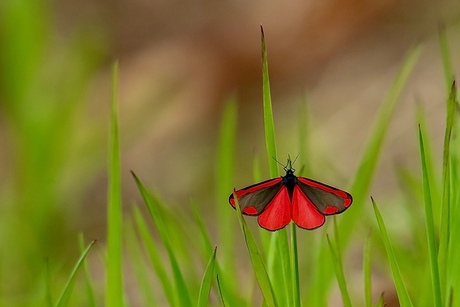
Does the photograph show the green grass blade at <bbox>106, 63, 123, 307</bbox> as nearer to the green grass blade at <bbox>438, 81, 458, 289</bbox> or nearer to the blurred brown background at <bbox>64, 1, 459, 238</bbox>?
the green grass blade at <bbox>438, 81, 458, 289</bbox>

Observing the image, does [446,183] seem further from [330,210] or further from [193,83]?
[193,83]

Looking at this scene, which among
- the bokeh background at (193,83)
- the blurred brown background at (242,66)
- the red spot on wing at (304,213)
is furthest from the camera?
the blurred brown background at (242,66)

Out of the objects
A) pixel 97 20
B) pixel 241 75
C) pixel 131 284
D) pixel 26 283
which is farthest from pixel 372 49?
pixel 26 283

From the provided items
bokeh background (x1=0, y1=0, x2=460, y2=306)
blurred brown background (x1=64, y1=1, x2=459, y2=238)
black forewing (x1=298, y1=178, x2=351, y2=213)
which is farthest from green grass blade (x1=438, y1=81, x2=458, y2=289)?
blurred brown background (x1=64, y1=1, x2=459, y2=238)

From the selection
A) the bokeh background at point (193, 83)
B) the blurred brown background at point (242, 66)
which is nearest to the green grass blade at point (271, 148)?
the bokeh background at point (193, 83)

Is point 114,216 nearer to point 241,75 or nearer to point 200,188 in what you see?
point 200,188

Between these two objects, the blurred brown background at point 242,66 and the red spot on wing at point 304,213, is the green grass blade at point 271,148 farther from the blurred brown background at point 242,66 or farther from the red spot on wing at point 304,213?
the blurred brown background at point 242,66
